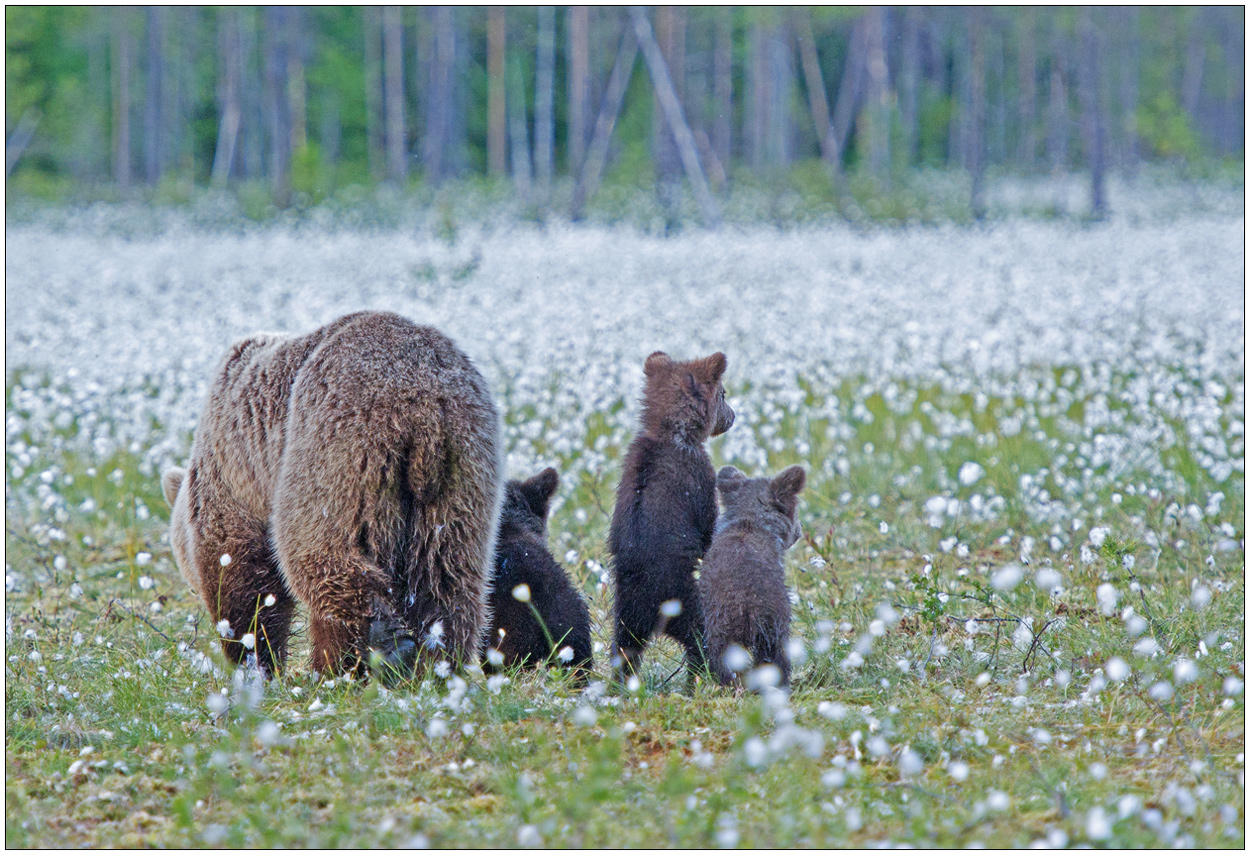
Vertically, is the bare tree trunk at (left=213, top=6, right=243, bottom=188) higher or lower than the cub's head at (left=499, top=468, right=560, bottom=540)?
higher

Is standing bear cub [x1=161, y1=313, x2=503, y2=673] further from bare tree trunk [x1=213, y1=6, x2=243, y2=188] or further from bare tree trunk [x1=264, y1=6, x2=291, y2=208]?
bare tree trunk [x1=213, y1=6, x2=243, y2=188]

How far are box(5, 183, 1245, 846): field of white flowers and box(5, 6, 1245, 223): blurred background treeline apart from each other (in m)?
14.2

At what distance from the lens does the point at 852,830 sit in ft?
11.3

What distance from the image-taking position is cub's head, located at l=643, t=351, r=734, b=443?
534cm

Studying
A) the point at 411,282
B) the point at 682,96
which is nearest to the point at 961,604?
the point at 411,282

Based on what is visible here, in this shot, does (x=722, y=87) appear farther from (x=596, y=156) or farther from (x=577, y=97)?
(x=596, y=156)

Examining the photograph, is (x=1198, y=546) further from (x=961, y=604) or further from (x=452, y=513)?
(x=452, y=513)

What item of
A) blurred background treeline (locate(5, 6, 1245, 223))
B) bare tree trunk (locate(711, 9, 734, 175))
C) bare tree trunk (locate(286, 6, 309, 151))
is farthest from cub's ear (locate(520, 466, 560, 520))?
bare tree trunk (locate(711, 9, 734, 175))

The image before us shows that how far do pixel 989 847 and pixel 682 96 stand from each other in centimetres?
2847

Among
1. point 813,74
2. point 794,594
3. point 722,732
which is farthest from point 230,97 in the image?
point 722,732

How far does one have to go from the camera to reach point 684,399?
5352 millimetres

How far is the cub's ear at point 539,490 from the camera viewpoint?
5602 millimetres

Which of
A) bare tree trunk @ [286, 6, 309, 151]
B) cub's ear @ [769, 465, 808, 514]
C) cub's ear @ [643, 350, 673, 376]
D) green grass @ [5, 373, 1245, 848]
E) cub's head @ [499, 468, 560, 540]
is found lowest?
green grass @ [5, 373, 1245, 848]

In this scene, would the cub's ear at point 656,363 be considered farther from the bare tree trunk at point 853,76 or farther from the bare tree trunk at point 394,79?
the bare tree trunk at point 394,79
